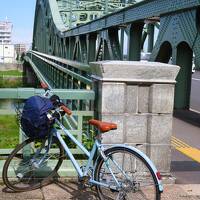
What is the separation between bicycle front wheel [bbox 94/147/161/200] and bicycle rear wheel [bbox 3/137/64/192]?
1.97 ft

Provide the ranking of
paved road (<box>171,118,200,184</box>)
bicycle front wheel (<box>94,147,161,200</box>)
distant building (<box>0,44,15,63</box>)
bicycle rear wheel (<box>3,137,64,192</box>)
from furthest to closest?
distant building (<box>0,44,15,63</box>) → paved road (<box>171,118,200,184</box>) → bicycle rear wheel (<box>3,137,64,192</box>) → bicycle front wheel (<box>94,147,161,200</box>)

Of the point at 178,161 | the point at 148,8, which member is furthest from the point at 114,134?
the point at 148,8

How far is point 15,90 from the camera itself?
4.82 m

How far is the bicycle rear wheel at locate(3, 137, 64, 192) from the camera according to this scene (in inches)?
174

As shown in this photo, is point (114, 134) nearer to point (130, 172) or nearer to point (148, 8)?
point (130, 172)

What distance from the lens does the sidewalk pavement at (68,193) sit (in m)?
4.44

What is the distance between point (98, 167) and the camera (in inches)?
159

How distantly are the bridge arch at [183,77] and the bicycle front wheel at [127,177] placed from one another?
32.5 feet

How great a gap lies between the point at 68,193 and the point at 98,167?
2.37ft

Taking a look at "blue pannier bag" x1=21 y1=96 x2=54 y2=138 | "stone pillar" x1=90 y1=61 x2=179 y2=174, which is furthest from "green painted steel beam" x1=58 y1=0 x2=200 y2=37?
"blue pannier bag" x1=21 y1=96 x2=54 y2=138

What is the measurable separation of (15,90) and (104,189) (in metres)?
1.42

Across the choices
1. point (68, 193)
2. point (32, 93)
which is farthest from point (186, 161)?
point (32, 93)

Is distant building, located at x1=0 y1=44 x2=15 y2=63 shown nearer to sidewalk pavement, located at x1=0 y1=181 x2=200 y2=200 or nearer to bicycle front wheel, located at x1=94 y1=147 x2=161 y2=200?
sidewalk pavement, located at x1=0 y1=181 x2=200 y2=200

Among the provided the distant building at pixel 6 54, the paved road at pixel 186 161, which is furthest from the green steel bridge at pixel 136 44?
the distant building at pixel 6 54
